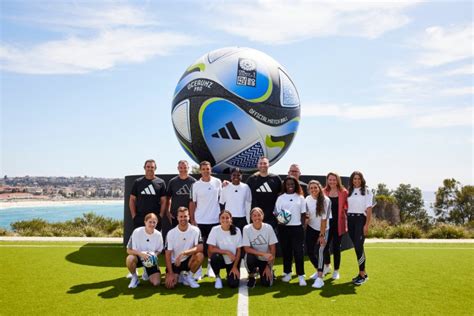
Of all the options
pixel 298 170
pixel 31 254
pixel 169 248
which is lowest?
pixel 31 254

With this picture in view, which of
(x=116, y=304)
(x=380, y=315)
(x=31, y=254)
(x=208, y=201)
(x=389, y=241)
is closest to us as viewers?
(x=380, y=315)

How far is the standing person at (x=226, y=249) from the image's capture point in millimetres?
6129

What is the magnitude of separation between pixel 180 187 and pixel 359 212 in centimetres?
320

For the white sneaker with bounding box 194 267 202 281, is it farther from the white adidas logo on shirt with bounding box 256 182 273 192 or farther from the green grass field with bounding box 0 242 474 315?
the white adidas logo on shirt with bounding box 256 182 273 192

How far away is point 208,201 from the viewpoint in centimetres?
708

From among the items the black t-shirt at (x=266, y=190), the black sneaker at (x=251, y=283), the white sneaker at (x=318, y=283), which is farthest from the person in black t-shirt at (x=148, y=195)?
the white sneaker at (x=318, y=283)

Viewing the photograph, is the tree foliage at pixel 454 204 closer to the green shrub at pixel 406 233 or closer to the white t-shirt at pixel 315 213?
the green shrub at pixel 406 233

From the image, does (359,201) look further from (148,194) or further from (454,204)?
(454,204)

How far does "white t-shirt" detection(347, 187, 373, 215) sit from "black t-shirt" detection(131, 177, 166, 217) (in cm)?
319

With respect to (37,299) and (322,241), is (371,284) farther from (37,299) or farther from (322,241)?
(37,299)

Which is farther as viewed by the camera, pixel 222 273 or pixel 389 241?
pixel 389 241

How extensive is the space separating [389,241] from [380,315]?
24.3 feet

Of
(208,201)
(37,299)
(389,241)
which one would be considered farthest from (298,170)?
(389,241)

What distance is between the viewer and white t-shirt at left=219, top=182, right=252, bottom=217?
6.98m
